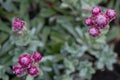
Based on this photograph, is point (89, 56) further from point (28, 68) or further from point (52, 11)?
point (28, 68)

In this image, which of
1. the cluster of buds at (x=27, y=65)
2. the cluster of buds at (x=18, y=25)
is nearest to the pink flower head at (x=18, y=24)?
the cluster of buds at (x=18, y=25)

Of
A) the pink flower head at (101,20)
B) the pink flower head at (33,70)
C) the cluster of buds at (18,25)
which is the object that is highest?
the pink flower head at (101,20)

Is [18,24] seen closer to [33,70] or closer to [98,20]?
[33,70]

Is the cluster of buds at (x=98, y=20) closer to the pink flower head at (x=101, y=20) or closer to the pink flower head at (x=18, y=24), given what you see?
the pink flower head at (x=101, y=20)

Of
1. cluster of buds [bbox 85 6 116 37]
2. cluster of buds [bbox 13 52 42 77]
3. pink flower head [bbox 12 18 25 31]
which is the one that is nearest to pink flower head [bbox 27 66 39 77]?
cluster of buds [bbox 13 52 42 77]

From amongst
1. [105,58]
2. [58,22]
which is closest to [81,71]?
[105,58]

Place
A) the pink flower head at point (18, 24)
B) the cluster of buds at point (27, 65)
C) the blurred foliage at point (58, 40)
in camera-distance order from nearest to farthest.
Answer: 1. the cluster of buds at point (27, 65)
2. the pink flower head at point (18, 24)
3. the blurred foliage at point (58, 40)
